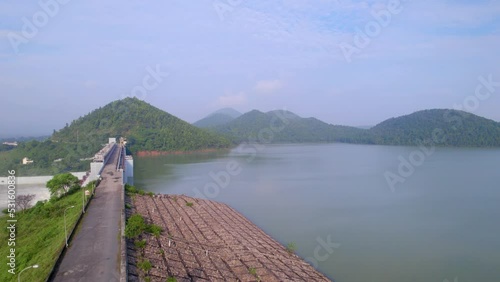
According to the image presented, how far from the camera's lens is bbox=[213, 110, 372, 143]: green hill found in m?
74.2

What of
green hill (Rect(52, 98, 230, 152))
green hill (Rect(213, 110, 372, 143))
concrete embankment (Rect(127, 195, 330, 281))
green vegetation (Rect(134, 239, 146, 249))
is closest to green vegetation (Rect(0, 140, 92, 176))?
green hill (Rect(52, 98, 230, 152))

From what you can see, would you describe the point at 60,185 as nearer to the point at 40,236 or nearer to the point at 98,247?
the point at 40,236

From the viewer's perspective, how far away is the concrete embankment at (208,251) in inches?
286

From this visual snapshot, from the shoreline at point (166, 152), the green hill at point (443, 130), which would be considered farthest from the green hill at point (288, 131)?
the shoreline at point (166, 152)

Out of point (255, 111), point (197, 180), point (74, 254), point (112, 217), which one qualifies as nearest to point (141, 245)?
point (74, 254)

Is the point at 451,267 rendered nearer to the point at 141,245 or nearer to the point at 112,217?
the point at 141,245

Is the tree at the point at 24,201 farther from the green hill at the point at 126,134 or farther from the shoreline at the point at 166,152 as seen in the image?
the shoreline at the point at 166,152

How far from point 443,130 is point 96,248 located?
61.2 m

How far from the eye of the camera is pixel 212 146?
155 feet

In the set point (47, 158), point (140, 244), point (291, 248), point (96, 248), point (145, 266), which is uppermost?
point (47, 158)

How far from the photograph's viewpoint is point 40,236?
893 centimetres

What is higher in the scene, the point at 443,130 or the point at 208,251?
the point at 443,130

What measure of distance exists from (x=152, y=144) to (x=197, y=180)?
21.4 meters

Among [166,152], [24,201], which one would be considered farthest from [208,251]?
[166,152]
